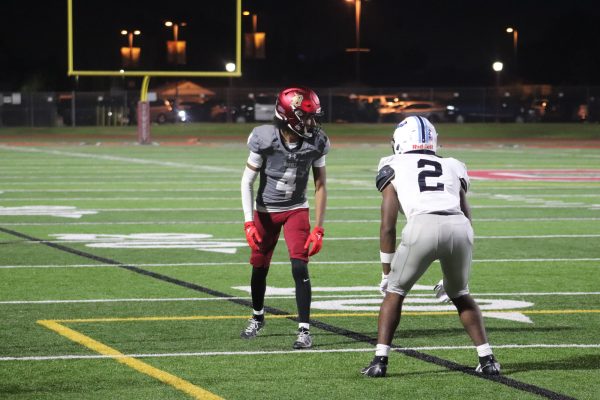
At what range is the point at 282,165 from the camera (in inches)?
343

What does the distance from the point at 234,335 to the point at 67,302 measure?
1905 millimetres

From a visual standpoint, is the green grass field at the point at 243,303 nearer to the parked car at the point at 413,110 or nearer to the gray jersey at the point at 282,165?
the gray jersey at the point at 282,165

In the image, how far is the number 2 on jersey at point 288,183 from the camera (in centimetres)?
872

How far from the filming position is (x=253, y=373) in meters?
7.61

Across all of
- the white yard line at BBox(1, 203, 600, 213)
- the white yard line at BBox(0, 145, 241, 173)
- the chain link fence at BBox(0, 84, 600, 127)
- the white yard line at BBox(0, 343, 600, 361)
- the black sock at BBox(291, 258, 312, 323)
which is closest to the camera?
the white yard line at BBox(0, 343, 600, 361)

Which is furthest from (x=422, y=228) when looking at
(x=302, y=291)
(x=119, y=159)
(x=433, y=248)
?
(x=119, y=159)

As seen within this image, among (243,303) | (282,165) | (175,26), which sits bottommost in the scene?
(243,303)

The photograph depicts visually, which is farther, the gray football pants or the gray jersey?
the gray jersey

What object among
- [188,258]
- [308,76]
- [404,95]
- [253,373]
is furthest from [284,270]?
→ [308,76]

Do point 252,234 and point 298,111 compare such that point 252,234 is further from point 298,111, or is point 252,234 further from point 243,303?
Result: point 243,303

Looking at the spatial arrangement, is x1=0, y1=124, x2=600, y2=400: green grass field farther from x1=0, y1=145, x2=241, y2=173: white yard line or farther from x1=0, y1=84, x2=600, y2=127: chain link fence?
x1=0, y1=84, x2=600, y2=127: chain link fence

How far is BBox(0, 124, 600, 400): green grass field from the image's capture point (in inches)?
291

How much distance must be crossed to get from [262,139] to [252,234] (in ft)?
1.91

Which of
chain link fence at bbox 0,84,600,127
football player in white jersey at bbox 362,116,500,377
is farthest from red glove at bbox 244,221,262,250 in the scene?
chain link fence at bbox 0,84,600,127
